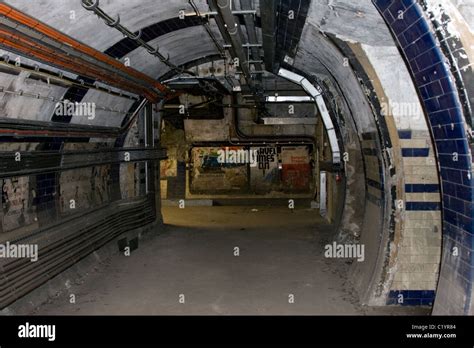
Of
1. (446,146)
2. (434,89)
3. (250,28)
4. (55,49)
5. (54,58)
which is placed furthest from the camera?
(250,28)

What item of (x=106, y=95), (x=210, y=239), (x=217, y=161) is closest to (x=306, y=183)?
(x=217, y=161)

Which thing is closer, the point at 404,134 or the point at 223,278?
the point at 404,134

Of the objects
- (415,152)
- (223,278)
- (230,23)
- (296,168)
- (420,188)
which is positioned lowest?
(223,278)

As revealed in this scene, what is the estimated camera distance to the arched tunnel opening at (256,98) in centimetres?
400

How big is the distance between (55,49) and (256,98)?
7661mm

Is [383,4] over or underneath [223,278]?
over

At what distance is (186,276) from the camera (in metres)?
8.02

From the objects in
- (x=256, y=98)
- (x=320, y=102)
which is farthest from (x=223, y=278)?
(x=256, y=98)

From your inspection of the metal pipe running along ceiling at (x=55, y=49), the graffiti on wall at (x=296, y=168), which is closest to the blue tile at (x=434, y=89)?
the metal pipe running along ceiling at (x=55, y=49)

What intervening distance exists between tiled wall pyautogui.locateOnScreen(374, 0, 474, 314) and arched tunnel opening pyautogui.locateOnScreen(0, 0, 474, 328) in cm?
2

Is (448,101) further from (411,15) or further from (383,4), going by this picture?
(383,4)

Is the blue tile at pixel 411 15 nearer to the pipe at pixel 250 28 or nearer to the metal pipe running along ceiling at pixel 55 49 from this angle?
the pipe at pixel 250 28

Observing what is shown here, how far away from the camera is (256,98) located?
498 inches

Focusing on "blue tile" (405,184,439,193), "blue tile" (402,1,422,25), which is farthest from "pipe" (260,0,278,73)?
"blue tile" (405,184,439,193)
